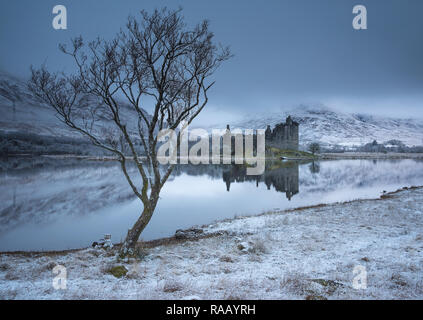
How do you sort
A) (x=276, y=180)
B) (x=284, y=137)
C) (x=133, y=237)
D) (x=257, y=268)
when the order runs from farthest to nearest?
1. (x=284, y=137)
2. (x=276, y=180)
3. (x=133, y=237)
4. (x=257, y=268)

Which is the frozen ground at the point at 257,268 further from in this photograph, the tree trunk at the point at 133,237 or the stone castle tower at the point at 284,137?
the stone castle tower at the point at 284,137

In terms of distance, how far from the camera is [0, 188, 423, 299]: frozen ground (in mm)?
5820

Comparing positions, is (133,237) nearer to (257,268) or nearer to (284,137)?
(257,268)

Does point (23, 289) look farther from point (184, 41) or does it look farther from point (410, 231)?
point (410, 231)

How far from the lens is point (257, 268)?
7699 mm

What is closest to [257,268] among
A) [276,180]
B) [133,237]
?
[133,237]

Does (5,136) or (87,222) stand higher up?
(5,136)

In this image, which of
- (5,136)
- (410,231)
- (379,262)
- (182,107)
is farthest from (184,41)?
(5,136)

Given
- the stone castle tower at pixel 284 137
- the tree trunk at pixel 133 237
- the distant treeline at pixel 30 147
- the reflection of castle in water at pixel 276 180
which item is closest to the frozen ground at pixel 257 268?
the tree trunk at pixel 133 237

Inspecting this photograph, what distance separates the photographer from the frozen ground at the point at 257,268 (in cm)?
582

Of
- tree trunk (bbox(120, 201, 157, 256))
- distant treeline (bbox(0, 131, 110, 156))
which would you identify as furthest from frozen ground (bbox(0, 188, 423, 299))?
distant treeline (bbox(0, 131, 110, 156))

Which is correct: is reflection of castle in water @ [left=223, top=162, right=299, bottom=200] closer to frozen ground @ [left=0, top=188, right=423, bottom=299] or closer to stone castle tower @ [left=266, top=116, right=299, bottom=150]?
frozen ground @ [left=0, top=188, right=423, bottom=299]

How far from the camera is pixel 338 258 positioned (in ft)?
27.8
